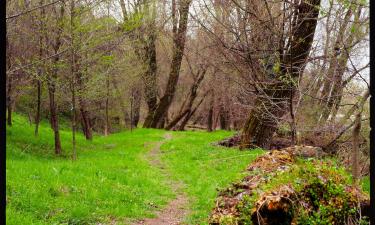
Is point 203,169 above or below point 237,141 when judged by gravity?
below

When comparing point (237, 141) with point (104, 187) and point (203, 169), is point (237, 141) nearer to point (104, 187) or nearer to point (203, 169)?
point (203, 169)

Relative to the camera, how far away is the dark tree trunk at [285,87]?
11.2 metres

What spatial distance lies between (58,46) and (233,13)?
7.22m

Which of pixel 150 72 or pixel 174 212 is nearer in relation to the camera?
pixel 174 212

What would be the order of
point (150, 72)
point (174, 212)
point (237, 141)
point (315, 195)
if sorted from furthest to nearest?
1. point (150, 72)
2. point (237, 141)
3. point (174, 212)
4. point (315, 195)

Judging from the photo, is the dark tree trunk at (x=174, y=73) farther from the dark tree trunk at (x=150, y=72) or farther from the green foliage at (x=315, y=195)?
the green foliage at (x=315, y=195)

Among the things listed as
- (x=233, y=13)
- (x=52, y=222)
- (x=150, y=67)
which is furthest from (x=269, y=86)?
(x=150, y=67)

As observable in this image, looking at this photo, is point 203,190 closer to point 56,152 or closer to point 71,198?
point 71,198

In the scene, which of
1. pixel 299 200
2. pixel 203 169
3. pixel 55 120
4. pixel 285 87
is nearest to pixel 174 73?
pixel 55 120

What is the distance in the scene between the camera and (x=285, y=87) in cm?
1319

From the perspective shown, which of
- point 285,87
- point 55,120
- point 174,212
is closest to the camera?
point 174,212

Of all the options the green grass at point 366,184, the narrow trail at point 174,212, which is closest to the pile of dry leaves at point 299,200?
the green grass at point 366,184

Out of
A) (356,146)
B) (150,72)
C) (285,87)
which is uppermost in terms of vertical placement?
(150,72)

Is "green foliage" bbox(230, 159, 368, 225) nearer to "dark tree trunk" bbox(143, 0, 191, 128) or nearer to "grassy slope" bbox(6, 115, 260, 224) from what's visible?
"grassy slope" bbox(6, 115, 260, 224)
